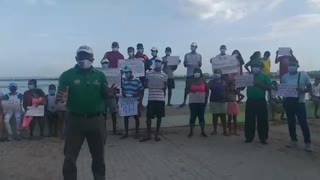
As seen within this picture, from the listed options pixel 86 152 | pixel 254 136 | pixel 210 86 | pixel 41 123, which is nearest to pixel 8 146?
pixel 41 123

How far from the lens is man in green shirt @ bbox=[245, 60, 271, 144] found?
11281 millimetres

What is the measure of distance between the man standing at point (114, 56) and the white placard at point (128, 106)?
1.58 metres

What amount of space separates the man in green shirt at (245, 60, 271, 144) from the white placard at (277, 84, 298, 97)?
684 millimetres

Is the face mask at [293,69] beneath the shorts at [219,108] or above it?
above

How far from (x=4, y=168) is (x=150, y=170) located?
124 inches

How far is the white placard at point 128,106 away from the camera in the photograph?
1242cm

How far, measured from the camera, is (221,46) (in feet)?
44.4

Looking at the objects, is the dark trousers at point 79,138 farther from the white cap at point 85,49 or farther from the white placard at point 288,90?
the white placard at point 288,90

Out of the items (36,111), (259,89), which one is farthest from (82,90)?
(36,111)

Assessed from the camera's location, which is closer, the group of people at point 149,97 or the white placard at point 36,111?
the group of people at point 149,97

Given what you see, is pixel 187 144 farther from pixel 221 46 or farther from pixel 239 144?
pixel 221 46

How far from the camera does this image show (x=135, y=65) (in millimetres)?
13023

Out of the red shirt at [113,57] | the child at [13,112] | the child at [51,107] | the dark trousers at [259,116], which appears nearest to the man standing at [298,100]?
the dark trousers at [259,116]

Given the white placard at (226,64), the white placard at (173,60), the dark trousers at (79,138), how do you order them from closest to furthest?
the dark trousers at (79,138) → the white placard at (226,64) → the white placard at (173,60)
